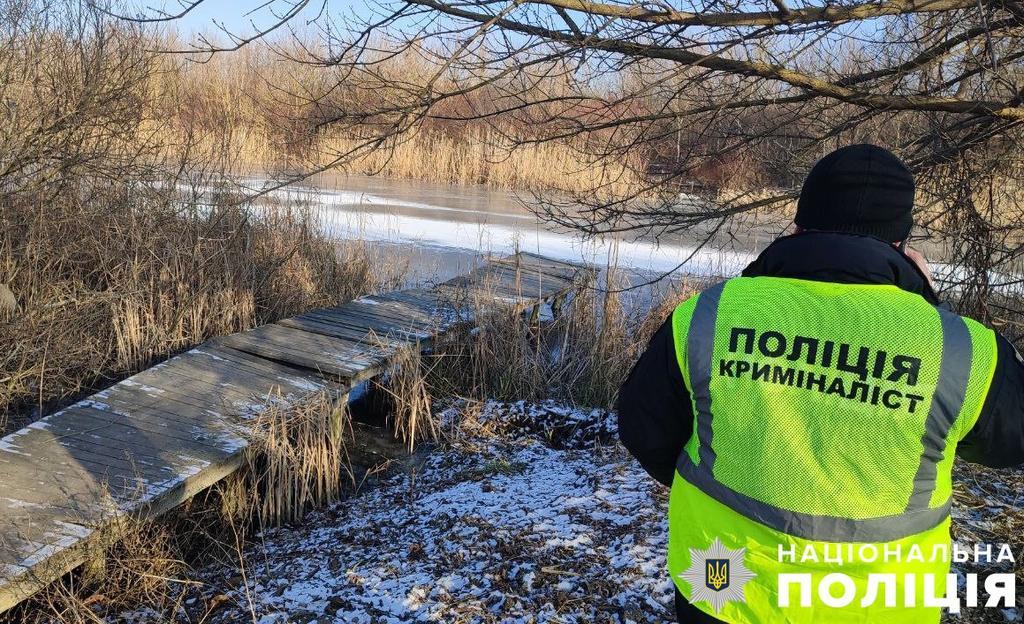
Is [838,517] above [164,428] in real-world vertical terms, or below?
above

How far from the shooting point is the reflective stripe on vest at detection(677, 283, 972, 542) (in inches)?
53.2

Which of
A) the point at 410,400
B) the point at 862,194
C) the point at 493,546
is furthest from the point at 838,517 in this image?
the point at 410,400

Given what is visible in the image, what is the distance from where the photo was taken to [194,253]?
598cm

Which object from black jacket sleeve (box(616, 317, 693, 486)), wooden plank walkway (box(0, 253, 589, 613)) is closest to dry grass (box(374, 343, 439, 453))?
wooden plank walkway (box(0, 253, 589, 613))

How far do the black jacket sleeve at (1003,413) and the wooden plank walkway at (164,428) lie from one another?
9.61 ft

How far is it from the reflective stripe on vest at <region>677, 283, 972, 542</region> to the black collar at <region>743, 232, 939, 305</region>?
0.10 metres

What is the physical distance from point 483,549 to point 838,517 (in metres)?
1.98

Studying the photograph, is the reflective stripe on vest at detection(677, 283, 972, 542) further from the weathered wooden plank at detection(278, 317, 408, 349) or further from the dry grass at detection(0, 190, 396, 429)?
the dry grass at detection(0, 190, 396, 429)

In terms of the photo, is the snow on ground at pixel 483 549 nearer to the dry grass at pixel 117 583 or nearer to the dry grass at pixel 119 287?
the dry grass at pixel 117 583

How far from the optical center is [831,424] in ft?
4.60

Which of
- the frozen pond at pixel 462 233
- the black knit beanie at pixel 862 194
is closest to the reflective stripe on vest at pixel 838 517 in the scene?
the black knit beanie at pixel 862 194

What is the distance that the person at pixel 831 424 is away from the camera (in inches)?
53.7

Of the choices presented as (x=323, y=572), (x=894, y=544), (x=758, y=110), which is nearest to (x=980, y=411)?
(x=894, y=544)

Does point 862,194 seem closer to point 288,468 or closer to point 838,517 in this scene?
point 838,517
